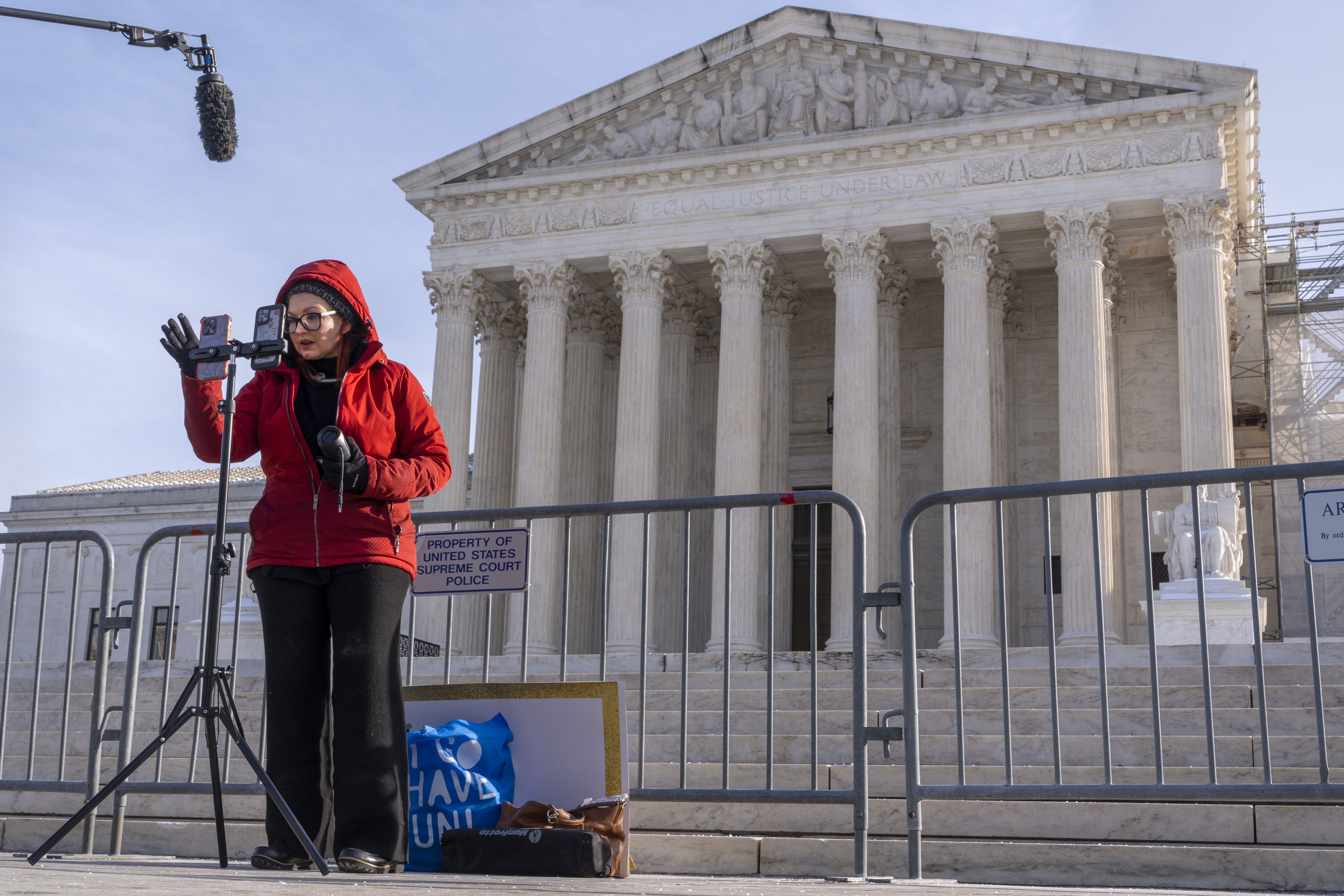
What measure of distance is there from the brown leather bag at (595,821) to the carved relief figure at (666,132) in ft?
76.5

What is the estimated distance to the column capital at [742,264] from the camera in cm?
2719

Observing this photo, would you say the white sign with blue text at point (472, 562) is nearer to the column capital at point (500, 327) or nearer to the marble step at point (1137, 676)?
the marble step at point (1137, 676)

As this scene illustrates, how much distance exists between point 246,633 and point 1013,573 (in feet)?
48.7

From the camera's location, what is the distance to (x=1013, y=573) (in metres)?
27.4

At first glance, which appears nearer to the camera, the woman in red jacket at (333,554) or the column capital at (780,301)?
the woman in red jacket at (333,554)

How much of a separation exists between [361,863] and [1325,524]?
4382 mm

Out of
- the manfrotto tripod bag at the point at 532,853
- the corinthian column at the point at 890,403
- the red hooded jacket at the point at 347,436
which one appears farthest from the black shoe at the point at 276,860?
the corinthian column at the point at 890,403

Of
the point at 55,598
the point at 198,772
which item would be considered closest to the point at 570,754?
the point at 198,772

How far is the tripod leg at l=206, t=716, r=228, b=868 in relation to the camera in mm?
5582

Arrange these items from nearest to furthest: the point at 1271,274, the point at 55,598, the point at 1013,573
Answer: the point at 1013,573 < the point at 1271,274 < the point at 55,598

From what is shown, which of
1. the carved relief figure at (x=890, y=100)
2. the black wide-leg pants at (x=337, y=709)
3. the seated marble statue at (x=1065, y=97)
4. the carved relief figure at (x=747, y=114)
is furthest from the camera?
the carved relief figure at (x=747, y=114)

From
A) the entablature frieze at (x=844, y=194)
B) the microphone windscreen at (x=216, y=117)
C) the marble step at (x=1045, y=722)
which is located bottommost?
the marble step at (x=1045, y=722)

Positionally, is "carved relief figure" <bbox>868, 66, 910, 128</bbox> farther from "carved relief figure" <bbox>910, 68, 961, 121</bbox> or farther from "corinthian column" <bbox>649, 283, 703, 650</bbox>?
"corinthian column" <bbox>649, 283, 703, 650</bbox>

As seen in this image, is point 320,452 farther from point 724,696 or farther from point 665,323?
point 665,323
